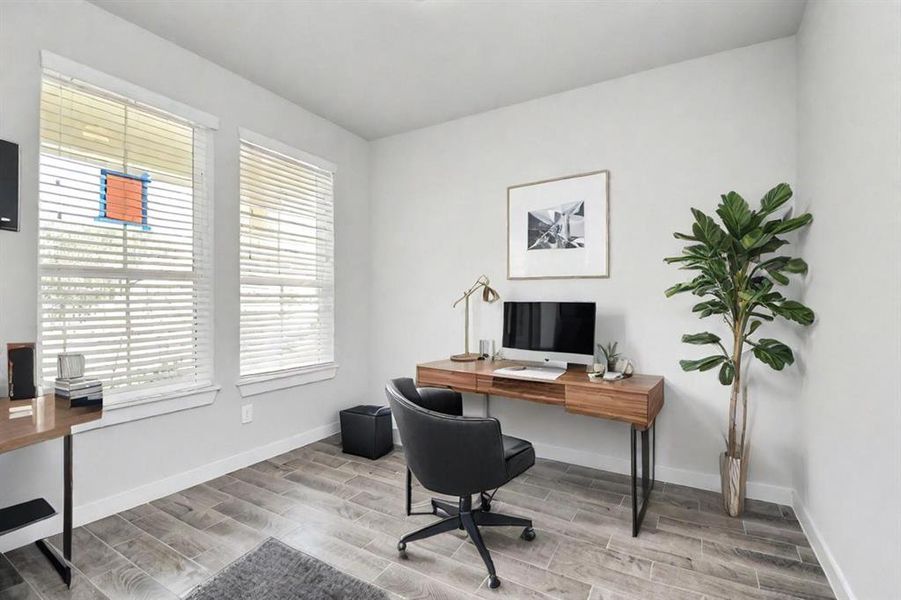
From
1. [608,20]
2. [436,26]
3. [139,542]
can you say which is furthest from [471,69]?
[139,542]

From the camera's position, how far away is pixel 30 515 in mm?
1873

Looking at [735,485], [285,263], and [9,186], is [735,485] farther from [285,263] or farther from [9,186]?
[9,186]

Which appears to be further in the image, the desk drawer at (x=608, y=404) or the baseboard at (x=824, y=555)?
the desk drawer at (x=608, y=404)

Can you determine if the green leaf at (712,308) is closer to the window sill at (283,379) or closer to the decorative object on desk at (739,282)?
the decorative object on desk at (739,282)

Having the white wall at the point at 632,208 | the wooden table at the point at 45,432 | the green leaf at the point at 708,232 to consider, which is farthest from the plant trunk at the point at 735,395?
the wooden table at the point at 45,432

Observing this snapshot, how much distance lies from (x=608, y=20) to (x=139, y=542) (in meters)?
3.74

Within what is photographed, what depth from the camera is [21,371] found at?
1959 millimetres

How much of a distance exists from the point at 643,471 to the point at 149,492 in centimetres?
295

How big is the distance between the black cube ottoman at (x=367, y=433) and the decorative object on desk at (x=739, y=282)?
220 cm

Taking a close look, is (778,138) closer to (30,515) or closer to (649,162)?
(649,162)

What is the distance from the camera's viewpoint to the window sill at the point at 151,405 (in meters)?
2.35

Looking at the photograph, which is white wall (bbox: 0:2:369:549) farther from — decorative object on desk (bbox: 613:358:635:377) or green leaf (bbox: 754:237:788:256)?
green leaf (bbox: 754:237:788:256)

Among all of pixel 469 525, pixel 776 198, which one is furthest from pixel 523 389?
pixel 776 198

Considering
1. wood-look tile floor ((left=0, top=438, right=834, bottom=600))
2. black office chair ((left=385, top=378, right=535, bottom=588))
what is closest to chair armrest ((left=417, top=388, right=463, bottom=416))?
black office chair ((left=385, top=378, right=535, bottom=588))
